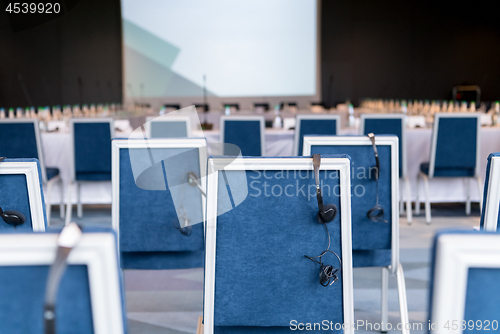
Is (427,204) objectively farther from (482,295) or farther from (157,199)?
(482,295)

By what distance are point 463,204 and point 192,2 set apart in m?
8.67

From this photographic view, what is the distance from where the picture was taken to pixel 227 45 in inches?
452

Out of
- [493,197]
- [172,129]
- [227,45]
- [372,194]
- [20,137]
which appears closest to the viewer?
[493,197]

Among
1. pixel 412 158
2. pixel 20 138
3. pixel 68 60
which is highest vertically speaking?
pixel 68 60

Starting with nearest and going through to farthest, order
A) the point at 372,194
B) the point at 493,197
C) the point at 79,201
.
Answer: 1. the point at 493,197
2. the point at 372,194
3. the point at 79,201

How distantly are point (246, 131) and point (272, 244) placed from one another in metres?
2.94

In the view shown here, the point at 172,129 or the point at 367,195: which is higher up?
the point at 172,129

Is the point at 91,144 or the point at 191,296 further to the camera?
the point at 91,144

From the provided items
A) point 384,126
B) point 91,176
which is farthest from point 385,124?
point 91,176

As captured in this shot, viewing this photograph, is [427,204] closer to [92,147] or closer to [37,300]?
[92,147]

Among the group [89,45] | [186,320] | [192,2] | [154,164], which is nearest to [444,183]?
[186,320]

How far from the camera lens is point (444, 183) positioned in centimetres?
434

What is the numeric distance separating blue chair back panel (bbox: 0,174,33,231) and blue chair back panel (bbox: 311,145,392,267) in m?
0.96

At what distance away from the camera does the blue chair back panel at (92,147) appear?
388cm
